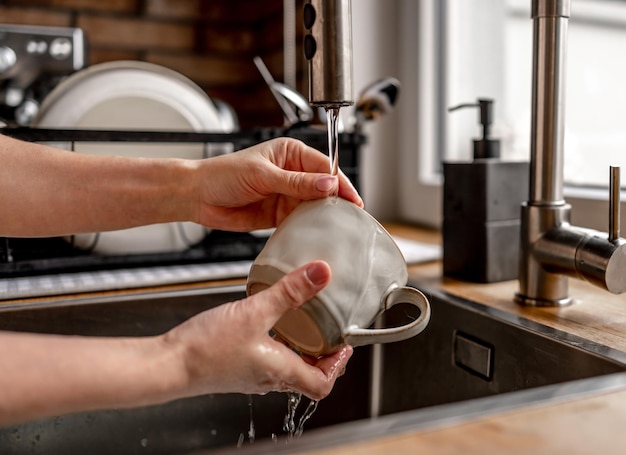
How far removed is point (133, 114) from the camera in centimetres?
104

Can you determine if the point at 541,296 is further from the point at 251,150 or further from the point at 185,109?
the point at 185,109

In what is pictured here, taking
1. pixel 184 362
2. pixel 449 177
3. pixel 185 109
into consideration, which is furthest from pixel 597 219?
pixel 184 362

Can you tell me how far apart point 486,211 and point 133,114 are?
1.79 ft

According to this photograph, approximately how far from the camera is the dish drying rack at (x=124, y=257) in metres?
0.91

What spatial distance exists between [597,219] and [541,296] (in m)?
0.28

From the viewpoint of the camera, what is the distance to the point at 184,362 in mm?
485

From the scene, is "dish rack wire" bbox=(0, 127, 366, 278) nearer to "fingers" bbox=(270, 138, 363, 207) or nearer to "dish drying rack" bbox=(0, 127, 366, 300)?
"dish drying rack" bbox=(0, 127, 366, 300)

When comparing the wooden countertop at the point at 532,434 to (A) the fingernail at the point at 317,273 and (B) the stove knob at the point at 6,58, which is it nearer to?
(A) the fingernail at the point at 317,273

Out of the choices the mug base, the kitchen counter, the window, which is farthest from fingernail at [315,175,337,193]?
the window

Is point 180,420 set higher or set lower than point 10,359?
lower

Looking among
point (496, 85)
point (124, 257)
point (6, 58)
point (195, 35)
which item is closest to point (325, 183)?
point (124, 257)

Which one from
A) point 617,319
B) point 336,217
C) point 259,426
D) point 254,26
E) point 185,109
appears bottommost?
point 259,426

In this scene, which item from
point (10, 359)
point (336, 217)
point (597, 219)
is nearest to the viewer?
point (10, 359)

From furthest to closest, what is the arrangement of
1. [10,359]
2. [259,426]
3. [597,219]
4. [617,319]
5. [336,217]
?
[597,219] < [259,426] < [617,319] < [336,217] < [10,359]
